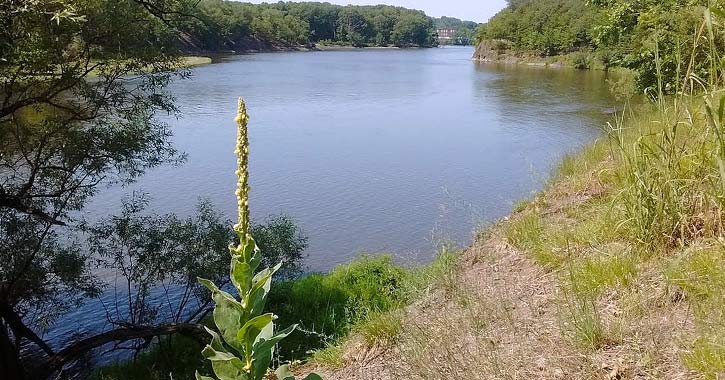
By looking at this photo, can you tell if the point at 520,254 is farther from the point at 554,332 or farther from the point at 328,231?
the point at 328,231

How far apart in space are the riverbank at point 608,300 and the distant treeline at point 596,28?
841 cm

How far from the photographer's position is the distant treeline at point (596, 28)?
44.8 ft

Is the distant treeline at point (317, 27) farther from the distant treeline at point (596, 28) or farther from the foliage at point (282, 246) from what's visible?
the foliage at point (282, 246)

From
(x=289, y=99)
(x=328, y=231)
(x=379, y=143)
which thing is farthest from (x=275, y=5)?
(x=328, y=231)

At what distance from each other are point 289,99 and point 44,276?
71.8ft

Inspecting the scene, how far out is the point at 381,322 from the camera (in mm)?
4793

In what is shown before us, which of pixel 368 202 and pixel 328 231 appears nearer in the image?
pixel 328 231

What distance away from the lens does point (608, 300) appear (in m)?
3.53

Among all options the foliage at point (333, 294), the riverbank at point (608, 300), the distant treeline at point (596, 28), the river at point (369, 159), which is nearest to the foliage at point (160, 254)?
the river at point (369, 159)

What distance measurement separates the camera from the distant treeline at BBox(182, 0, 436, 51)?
7927cm

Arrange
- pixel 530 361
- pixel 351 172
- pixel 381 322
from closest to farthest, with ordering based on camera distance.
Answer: pixel 530 361, pixel 381 322, pixel 351 172

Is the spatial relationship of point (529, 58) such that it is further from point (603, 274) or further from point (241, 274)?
point (241, 274)

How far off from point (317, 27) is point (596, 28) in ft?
343

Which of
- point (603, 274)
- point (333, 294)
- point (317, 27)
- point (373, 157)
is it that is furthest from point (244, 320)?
point (317, 27)
